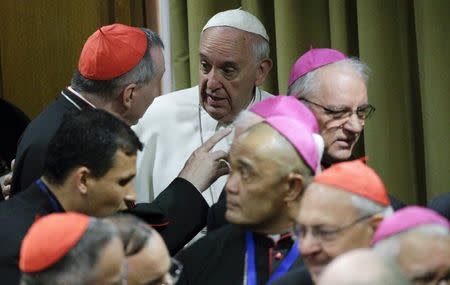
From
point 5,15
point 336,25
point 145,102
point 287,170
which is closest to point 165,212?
point 145,102

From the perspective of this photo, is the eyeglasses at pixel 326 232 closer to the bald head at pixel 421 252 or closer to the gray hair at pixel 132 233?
the bald head at pixel 421 252

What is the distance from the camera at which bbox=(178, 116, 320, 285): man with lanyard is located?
134 inches

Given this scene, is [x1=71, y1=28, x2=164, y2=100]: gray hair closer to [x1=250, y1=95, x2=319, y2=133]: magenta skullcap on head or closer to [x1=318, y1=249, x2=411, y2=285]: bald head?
[x1=250, y1=95, x2=319, y2=133]: magenta skullcap on head

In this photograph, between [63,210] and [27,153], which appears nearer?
[63,210]

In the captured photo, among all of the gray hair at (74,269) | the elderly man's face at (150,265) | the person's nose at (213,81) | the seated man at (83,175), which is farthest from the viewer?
the person's nose at (213,81)

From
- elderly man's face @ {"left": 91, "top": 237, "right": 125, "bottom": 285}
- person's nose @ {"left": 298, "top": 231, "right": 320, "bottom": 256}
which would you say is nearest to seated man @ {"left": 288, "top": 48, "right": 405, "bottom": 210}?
person's nose @ {"left": 298, "top": 231, "right": 320, "bottom": 256}

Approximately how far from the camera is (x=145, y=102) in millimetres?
4293

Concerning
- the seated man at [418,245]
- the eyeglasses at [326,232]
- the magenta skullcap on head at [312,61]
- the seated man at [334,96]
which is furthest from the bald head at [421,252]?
the magenta skullcap on head at [312,61]

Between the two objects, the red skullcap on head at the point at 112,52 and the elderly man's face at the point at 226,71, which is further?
the elderly man's face at the point at 226,71

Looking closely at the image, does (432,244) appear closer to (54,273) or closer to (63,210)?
(54,273)

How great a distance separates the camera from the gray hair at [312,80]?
4211 millimetres

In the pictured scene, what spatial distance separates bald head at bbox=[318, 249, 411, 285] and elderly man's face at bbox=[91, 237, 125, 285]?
1.56 feet

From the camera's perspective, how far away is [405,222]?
2.82m

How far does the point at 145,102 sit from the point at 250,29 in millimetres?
536
